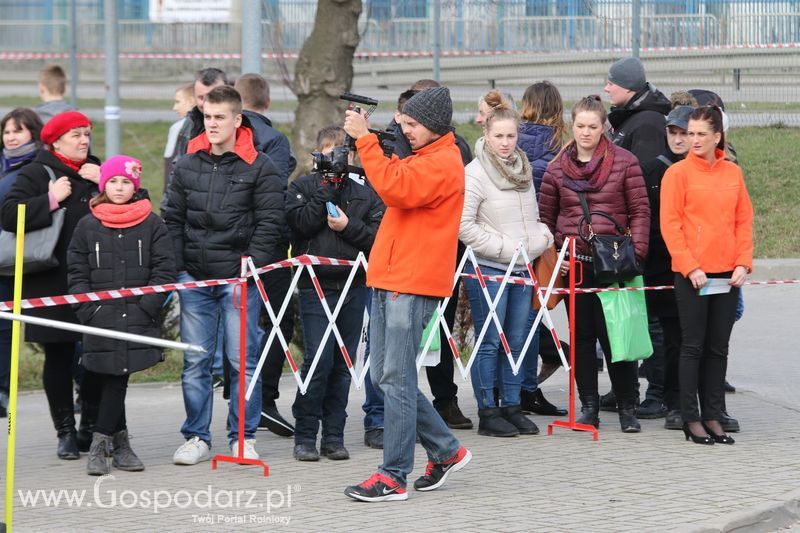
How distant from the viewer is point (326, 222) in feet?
25.7

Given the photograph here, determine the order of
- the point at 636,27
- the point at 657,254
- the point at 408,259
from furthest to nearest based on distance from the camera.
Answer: the point at 636,27 < the point at 657,254 < the point at 408,259

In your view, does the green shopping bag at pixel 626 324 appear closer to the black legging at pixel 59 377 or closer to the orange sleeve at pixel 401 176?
the orange sleeve at pixel 401 176

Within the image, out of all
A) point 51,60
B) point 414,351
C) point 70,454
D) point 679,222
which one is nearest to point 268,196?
point 414,351

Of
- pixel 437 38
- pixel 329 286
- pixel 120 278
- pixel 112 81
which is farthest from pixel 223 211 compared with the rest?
pixel 437 38


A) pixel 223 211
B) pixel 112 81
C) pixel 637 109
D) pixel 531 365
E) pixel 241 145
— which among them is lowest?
pixel 531 365

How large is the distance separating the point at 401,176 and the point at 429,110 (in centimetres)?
41

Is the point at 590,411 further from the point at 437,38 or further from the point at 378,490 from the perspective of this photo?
the point at 437,38

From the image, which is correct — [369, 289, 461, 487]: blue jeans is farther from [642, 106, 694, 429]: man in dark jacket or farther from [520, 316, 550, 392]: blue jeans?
[642, 106, 694, 429]: man in dark jacket

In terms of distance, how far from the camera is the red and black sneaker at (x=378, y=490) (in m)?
6.79

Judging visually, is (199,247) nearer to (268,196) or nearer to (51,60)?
(268,196)

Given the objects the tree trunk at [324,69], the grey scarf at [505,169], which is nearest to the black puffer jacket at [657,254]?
the grey scarf at [505,169]

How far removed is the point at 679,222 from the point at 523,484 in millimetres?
2030

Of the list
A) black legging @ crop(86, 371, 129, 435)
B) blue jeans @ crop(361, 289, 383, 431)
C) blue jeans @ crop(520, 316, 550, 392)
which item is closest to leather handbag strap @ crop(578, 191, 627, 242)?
blue jeans @ crop(520, 316, 550, 392)

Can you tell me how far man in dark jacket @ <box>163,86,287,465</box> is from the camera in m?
7.52
